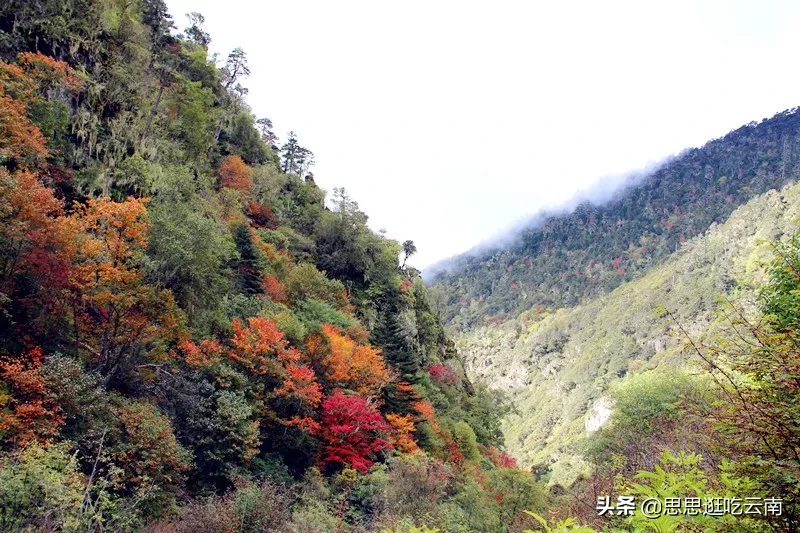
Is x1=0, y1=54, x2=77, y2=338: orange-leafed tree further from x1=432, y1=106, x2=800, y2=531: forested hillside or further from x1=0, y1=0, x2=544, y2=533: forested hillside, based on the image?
x1=432, y1=106, x2=800, y2=531: forested hillside

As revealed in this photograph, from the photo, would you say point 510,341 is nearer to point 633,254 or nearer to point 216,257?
point 633,254

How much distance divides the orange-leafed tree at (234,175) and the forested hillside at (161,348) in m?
0.84

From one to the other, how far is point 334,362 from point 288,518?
11244 millimetres

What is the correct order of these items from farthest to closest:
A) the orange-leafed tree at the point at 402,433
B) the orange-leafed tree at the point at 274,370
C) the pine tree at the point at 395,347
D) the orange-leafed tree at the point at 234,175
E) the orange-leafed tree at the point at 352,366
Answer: the orange-leafed tree at the point at 234,175, the pine tree at the point at 395,347, the orange-leafed tree at the point at 402,433, the orange-leafed tree at the point at 352,366, the orange-leafed tree at the point at 274,370

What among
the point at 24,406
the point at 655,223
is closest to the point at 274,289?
the point at 24,406

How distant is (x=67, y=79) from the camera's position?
74.9ft

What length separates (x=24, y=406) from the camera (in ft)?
41.0

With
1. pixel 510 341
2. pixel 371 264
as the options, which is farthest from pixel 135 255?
pixel 510 341

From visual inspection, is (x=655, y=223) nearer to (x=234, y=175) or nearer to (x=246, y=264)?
(x=234, y=175)

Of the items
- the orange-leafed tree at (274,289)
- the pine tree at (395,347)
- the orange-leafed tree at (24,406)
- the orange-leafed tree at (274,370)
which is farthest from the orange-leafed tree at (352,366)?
the orange-leafed tree at (24,406)

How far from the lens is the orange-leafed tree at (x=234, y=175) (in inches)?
1524

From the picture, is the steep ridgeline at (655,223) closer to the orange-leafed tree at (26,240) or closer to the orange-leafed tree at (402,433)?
the orange-leafed tree at (402,433)

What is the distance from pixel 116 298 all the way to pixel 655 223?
7824 inches

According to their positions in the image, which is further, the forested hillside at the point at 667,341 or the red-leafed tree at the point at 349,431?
the red-leafed tree at the point at 349,431
